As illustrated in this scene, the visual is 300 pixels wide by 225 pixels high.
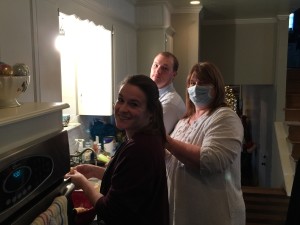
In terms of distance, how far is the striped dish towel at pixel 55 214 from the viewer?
2.97 ft

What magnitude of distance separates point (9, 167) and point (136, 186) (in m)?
0.43

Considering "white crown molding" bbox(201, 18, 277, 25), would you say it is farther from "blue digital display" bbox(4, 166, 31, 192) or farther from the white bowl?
"blue digital display" bbox(4, 166, 31, 192)

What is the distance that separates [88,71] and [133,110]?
1920 mm

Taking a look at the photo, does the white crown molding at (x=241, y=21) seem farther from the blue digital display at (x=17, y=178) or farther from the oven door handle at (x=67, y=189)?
the blue digital display at (x=17, y=178)

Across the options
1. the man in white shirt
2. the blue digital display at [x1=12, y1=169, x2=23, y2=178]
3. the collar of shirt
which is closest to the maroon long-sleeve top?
the blue digital display at [x1=12, y1=169, x2=23, y2=178]

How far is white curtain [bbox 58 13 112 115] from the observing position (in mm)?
2889

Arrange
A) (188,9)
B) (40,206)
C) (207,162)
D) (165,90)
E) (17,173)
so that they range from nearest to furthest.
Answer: (17,173)
(40,206)
(207,162)
(165,90)
(188,9)

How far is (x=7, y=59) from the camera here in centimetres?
140

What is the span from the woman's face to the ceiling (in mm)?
2677

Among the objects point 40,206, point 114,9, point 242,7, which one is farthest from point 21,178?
point 242,7

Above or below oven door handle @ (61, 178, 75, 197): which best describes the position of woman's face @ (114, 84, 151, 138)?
above

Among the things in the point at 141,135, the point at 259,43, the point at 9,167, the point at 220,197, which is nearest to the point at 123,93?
the point at 141,135

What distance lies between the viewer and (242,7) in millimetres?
4484

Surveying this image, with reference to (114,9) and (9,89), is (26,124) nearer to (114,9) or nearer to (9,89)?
(9,89)
